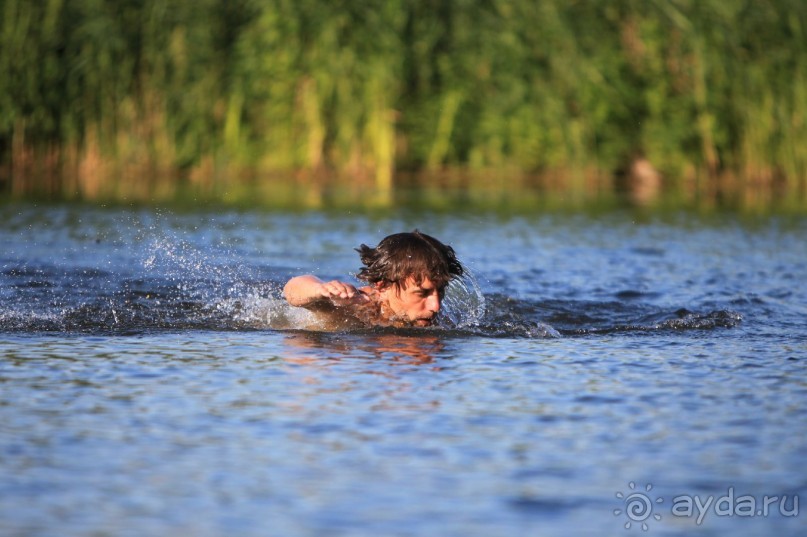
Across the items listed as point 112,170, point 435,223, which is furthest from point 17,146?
point 435,223

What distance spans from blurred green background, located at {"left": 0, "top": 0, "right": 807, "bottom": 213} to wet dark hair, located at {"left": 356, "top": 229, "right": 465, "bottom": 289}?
10.3m

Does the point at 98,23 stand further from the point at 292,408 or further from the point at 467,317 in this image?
the point at 292,408

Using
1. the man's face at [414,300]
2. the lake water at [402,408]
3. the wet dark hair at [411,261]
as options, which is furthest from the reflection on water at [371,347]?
the wet dark hair at [411,261]

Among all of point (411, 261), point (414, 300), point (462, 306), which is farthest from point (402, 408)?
point (462, 306)

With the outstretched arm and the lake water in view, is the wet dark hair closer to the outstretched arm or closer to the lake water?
the outstretched arm

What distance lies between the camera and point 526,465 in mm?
4168

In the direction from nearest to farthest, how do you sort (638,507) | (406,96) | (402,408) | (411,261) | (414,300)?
(638,507), (402,408), (411,261), (414,300), (406,96)

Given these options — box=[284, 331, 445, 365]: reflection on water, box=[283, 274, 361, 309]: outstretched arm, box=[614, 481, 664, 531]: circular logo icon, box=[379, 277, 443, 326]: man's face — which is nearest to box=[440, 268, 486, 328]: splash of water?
box=[379, 277, 443, 326]: man's face

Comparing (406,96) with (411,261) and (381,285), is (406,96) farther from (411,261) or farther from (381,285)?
(411,261)

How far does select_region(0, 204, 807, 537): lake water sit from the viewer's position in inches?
146

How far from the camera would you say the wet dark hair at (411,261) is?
266 inches

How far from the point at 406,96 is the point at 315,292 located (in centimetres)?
1393

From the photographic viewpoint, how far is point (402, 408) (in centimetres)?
494

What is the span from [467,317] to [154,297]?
90.8 inches
